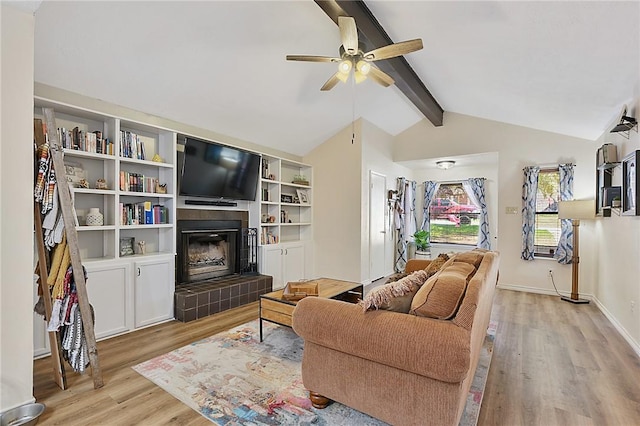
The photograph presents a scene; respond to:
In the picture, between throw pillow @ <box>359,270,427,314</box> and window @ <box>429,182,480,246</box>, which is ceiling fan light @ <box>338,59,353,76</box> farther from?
window @ <box>429,182,480,246</box>

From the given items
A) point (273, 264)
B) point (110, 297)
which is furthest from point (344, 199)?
point (110, 297)

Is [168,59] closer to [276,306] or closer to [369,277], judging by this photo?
[276,306]

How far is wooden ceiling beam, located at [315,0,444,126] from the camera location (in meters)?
2.67

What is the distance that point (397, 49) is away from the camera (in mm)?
2521

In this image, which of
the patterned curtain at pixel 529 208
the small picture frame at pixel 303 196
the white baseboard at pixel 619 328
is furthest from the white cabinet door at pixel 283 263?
the white baseboard at pixel 619 328

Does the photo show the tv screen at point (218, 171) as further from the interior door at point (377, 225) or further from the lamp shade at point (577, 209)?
the lamp shade at point (577, 209)

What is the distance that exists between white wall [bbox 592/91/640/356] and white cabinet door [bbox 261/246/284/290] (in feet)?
13.9

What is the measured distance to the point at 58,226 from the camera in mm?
2174

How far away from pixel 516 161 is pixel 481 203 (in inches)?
59.8

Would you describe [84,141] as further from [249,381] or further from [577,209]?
[577,209]

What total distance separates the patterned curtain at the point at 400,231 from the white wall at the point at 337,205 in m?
1.67

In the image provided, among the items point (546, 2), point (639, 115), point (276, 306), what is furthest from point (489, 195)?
point (276, 306)

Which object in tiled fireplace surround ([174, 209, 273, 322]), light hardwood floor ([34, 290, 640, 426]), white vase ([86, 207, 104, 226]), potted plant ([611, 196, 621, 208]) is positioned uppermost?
potted plant ([611, 196, 621, 208])

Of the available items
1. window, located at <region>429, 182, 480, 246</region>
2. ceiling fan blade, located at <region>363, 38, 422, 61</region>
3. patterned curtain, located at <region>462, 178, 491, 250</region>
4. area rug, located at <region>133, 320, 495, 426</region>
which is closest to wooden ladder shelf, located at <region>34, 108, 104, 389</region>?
area rug, located at <region>133, 320, 495, 426</region>
